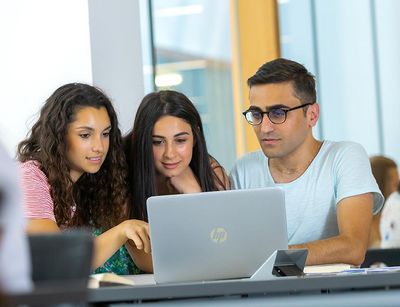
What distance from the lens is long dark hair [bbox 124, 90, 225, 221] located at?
427cm

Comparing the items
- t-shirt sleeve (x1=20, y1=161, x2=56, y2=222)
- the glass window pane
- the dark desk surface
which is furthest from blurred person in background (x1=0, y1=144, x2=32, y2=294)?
the glass window pane

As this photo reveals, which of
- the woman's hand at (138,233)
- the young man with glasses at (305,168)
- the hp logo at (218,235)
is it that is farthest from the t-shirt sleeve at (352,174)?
the hp logo at (218,235)

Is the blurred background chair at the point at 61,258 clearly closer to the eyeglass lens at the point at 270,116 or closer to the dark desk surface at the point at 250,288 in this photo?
the dark desk surface at the point at 250,288

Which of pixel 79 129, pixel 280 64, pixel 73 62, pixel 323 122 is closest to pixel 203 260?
pixel 79 129

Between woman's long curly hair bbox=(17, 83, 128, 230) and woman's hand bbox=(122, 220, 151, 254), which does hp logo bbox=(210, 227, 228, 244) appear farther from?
woman's long curly hair bbox=(17, 83, 128, 230)

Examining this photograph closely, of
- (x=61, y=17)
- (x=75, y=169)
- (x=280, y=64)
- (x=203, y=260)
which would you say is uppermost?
(x=61, y=17)

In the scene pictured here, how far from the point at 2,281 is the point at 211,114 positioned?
598 centimetres

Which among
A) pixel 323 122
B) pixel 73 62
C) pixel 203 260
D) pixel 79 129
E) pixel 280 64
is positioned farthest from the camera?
pixel 323 122

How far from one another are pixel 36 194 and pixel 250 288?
1.52 m

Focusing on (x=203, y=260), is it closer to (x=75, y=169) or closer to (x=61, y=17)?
(x=75, y=169)

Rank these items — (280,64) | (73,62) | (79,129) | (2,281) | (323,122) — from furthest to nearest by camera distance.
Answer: (323,122)
(73,62)
(280,64)
(79,129)
(2,281)

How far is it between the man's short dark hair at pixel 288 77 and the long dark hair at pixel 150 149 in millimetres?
335

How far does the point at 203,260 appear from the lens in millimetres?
3150

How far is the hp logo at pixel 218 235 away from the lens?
314cm
